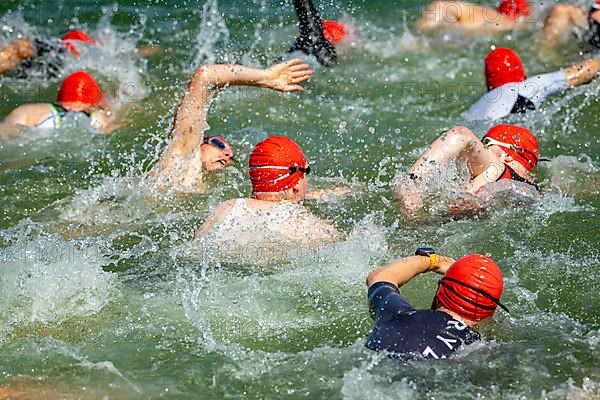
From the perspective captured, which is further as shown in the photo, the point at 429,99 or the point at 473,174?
the point at 429,99

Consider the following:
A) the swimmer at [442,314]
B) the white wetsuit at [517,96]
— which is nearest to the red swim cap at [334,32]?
the white wetsuit at [517,96]

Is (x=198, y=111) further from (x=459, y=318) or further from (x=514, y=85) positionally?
(x=514, y=85)

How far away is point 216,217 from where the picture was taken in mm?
6320

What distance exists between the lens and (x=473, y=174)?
700cm

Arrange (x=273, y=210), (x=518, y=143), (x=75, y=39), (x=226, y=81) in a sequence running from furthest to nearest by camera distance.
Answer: (x=75, y=39) < (x=518, y=143) < (x=226, y=81) < (x=273, y=210)

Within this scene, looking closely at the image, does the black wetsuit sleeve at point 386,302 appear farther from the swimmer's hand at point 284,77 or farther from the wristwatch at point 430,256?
the swimmer's hand at point 284,77

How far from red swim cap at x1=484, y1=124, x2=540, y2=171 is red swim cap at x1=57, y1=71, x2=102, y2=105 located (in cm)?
420

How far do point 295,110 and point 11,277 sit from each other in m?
4.55

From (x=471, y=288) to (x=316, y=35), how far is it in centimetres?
577

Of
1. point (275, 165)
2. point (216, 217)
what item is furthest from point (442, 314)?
point (216, 217)

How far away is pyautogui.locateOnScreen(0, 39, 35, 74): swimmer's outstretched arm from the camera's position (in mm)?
10219

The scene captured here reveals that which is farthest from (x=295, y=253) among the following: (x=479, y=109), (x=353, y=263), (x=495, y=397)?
(x=479, y=109)

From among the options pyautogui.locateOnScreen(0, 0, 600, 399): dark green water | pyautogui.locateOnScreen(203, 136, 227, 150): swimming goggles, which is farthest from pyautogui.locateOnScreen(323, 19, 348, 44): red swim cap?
pyautogui.locateOnScreen(203, 136, 227, 150): swimming goggles

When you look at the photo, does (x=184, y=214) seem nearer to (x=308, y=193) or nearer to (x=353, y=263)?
(x=308, y=193)
